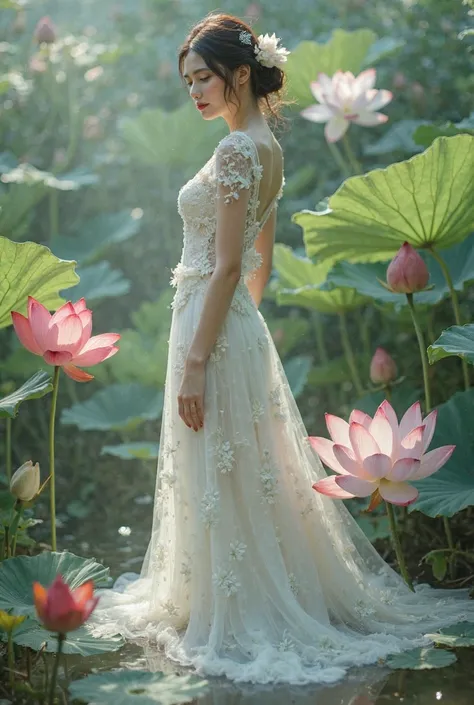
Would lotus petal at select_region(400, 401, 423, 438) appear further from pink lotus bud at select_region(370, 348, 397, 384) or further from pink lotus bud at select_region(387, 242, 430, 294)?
pink lotus bud at select_region(370, 348, 397, 384)

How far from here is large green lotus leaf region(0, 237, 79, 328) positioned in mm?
2156

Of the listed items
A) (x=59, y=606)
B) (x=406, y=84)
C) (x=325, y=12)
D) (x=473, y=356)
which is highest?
(x=325, y=12)

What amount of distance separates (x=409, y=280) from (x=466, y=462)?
457mm

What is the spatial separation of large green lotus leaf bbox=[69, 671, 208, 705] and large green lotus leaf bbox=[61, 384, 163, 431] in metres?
1.78

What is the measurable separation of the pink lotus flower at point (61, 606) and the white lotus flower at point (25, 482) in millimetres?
569

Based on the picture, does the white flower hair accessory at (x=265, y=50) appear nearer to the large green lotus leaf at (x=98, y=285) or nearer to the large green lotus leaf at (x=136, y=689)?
the large green lotus leaf at (x=136, y=689)

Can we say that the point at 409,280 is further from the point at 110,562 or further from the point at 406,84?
the point at 406,84

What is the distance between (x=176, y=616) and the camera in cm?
221

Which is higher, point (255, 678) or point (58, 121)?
point (58, 121)

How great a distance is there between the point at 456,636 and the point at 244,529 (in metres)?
0.50

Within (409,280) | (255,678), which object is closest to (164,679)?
(255,678)

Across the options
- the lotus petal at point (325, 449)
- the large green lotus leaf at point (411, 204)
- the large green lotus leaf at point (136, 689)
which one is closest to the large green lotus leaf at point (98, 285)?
the large green lotus leaf at point (411, 204)

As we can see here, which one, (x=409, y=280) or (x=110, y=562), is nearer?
(x=409, y=280)

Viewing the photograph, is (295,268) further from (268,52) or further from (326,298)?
(268,52)
